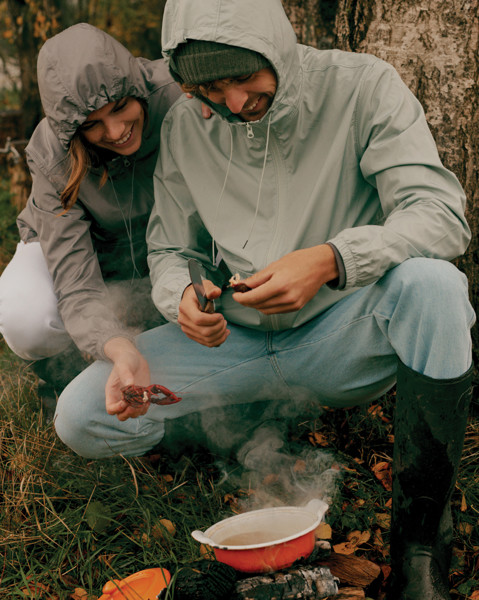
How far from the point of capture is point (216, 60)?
2.06 m

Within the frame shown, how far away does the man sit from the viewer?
1.93 metres

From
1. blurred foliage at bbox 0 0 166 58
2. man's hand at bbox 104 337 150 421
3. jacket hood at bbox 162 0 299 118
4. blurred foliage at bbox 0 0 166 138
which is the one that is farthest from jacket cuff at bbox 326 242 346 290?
blurred foliage at bbox 0 0 166 58

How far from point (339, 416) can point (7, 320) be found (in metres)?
1.58

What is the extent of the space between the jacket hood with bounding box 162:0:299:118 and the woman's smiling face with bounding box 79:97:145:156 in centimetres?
50

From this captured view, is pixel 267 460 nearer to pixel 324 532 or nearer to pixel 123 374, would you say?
pixel 324 532

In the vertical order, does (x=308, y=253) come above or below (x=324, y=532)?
above

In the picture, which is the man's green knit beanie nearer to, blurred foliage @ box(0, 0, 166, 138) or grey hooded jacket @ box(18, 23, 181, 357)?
grey hooded jacket @ box(18, 23, 181, 357)

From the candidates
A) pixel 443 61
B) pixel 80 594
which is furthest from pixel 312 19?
pixel 80 594

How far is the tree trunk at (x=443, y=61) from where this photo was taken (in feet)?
8.54

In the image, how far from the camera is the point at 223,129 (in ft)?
8.12

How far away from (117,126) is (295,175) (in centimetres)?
77

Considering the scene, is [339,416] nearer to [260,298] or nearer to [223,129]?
[260,298]

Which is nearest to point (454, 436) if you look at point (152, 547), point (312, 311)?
point (312, 311)

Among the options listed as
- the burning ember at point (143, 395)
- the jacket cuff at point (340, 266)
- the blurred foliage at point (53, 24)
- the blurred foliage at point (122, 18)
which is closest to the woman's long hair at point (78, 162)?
the burning ember at point (143, 395)
